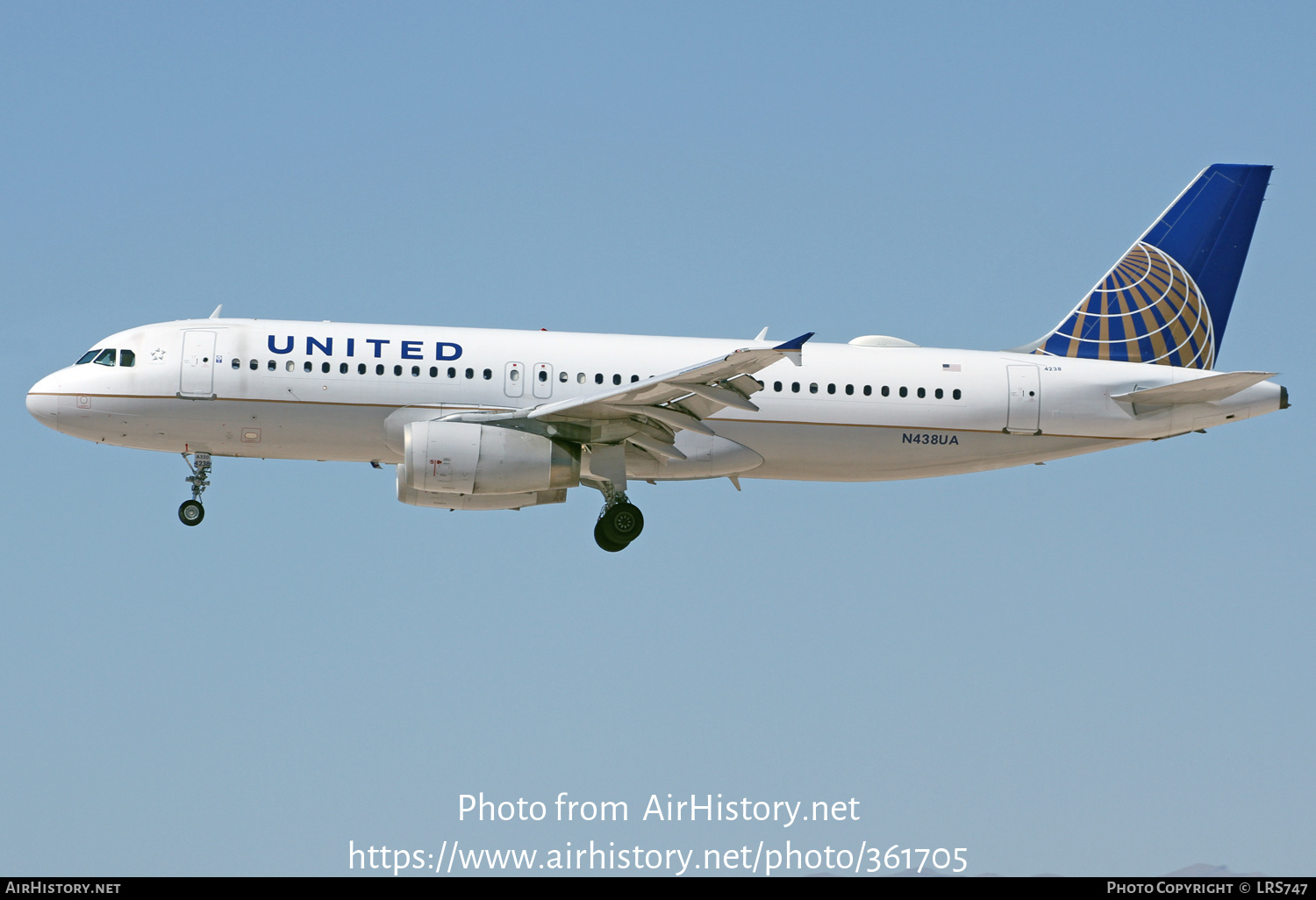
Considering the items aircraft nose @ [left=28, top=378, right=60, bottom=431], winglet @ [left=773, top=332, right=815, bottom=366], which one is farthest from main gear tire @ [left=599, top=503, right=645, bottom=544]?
aircraft nose @ [left=28, top=378, right=60, bottom=431]

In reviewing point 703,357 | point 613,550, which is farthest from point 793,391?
point 613,550

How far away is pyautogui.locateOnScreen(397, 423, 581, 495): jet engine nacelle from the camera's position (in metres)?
27.9

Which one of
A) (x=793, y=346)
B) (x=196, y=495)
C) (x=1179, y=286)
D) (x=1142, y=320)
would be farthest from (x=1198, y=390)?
(x=196, y=495)

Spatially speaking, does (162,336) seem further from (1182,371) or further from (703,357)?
(1182,371)

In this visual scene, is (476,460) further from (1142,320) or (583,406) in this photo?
(1142,320)

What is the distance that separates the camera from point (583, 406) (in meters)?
28.2

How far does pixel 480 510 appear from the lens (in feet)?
103

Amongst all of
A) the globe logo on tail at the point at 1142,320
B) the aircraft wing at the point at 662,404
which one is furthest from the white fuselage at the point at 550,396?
the globe logo on tail at the point at 1142,320

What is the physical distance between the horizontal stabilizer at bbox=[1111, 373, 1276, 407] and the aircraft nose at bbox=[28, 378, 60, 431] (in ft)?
67.9

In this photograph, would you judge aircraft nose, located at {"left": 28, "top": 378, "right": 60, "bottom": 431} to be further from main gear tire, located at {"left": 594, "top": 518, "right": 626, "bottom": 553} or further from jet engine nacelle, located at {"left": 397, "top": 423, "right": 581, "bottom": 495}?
main gear tire, located at {"left": 594, "top": 518, "right": 626, "bottom": 553}

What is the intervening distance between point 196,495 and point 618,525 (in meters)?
8.34

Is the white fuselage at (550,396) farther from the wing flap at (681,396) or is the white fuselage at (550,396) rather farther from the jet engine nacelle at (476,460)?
the jet engine nacelle at (476,460)

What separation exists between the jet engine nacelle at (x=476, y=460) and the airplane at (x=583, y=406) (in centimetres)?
3

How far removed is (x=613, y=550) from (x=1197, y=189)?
52.1 feet
